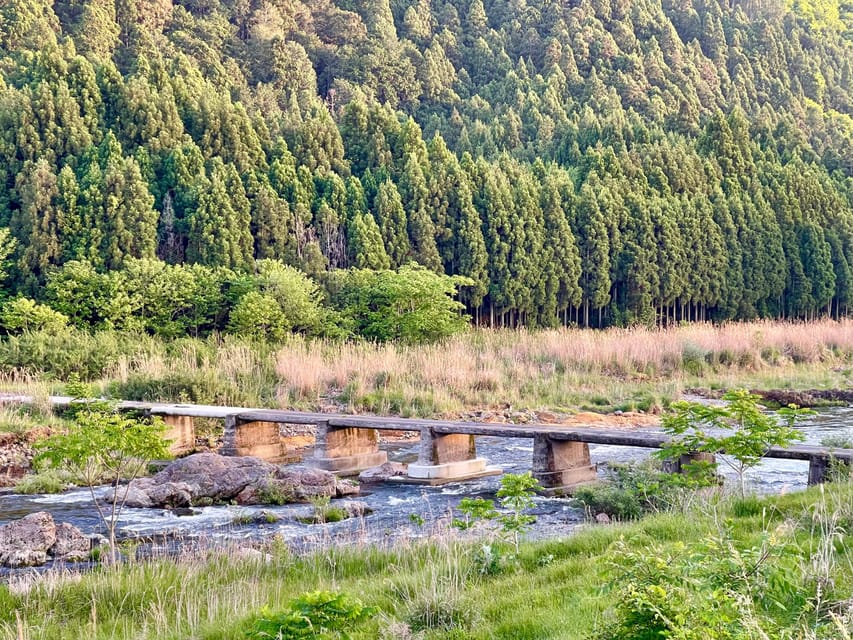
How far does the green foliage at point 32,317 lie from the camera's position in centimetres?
2302

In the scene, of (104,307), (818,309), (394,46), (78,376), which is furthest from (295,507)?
(394,46)

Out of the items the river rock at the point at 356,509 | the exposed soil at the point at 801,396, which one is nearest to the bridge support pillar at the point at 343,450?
the river rock at the point at 356,509

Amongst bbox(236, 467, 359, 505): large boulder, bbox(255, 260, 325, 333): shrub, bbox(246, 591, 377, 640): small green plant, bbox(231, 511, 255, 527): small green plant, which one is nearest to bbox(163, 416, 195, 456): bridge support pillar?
bbox(236, 467, 359, 505): large boulder

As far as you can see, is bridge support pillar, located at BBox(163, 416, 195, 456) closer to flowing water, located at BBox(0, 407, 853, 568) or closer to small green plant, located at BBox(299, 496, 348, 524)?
flowing water, located at BBox(0, 407, 853, 568)

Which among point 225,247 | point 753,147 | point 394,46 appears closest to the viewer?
point 225,247

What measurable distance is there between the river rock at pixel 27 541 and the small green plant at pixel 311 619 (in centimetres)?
494

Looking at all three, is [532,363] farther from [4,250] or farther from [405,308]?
[4,250]

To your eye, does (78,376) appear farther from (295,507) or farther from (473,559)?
(473,559)

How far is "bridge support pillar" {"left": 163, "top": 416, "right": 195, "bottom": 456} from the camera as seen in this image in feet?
53.0

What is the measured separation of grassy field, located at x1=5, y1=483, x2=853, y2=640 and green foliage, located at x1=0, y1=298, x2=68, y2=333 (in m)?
16.6

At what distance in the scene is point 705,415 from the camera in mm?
9102

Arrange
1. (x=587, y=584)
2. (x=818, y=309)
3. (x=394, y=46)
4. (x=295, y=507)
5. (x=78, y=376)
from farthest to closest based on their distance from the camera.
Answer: (x=394, y=46) → (x=818, y=309) → (x=78, y=376) → (x=295, y=507) → (x=587, y=584)

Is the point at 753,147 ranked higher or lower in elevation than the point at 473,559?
higher

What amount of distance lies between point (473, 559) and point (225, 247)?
74.7 ft
